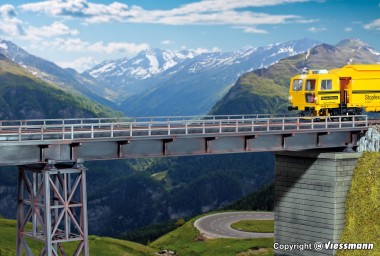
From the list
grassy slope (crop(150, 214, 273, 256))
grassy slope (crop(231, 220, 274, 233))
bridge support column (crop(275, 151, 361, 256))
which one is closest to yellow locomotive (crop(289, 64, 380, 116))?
bridge support column (crop(275, 151, 361, 256))

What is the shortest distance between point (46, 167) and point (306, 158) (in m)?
31.4

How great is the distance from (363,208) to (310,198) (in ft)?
18.0

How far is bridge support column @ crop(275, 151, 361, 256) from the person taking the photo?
67125 millimetres

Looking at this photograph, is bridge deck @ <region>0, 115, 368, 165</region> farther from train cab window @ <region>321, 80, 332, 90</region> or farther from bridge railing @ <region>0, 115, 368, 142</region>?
train cab window @ <region>321, 80, 332, 90</region>

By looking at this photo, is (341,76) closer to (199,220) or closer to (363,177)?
(363,177)

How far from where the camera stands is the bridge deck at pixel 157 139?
161 feet

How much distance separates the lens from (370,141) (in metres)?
72.8

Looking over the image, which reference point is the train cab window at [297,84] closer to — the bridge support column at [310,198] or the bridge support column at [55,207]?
the bridge support column at [310,198]

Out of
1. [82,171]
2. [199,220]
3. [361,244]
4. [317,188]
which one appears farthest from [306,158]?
[199,220]

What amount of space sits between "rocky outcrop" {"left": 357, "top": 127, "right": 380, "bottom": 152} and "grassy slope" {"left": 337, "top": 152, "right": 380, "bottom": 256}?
2946mm

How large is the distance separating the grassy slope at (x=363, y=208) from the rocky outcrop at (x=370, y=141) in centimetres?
295

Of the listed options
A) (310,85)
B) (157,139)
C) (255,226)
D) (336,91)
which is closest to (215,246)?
(255,226)

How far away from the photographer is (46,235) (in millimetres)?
46531

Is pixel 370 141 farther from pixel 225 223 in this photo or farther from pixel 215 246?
pixel 225 223
